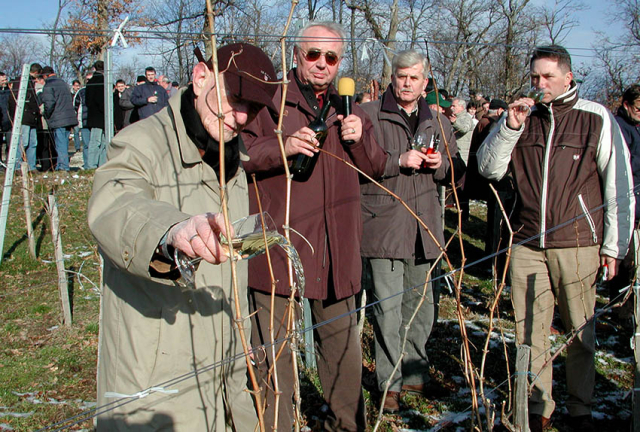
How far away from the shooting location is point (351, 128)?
318cm

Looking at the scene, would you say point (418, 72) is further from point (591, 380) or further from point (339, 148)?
point (591, 380)

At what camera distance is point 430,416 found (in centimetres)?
382

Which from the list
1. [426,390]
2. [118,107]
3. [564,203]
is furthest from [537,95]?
[118,107]

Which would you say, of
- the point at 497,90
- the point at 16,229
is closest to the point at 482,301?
the point at 16,229

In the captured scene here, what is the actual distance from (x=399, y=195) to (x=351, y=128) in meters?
0.91

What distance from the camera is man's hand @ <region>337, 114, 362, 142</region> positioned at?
3182mm

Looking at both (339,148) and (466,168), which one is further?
(466,168)

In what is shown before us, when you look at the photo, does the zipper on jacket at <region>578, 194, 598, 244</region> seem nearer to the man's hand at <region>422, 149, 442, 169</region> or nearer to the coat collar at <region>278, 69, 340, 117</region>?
the man's hand at <region>422, 149, 442, 169</region>

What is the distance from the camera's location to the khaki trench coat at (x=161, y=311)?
63.9 inches

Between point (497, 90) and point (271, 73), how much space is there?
107 feet

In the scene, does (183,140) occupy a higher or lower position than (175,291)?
higher

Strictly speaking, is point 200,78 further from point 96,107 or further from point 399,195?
point 96,107

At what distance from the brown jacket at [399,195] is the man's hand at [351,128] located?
673 mm

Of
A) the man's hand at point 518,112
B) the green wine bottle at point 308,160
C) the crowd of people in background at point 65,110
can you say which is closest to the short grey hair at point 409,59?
the man's hand at point 518,112
